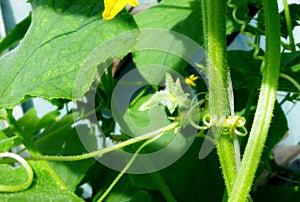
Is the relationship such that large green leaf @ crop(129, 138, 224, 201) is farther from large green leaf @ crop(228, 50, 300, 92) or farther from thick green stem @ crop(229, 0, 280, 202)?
thick green stem @ crop(229, 0, 280, 202)

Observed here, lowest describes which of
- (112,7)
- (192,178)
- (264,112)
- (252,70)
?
(192,178)

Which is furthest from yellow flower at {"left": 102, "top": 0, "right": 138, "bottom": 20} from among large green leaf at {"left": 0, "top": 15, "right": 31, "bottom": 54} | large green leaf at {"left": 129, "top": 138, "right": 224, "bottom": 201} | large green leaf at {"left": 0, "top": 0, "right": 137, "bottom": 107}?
large green leaf at {"left": 0, "top": 15, "right": 31, "bottom": 54}

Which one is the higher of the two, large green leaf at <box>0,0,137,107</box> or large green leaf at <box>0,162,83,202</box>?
large green leaf at <box>0,0,137,107</box>

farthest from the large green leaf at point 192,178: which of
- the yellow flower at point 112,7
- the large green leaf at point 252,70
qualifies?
the yellow flower at point 112,7

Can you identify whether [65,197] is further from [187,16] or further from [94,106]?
[94,106]

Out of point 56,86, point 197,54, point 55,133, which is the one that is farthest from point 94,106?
point 56,86

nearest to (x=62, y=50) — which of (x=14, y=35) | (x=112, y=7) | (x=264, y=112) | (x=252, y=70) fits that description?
(x=112, y=7)

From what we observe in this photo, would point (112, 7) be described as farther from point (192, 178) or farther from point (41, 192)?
point (192, 178)
